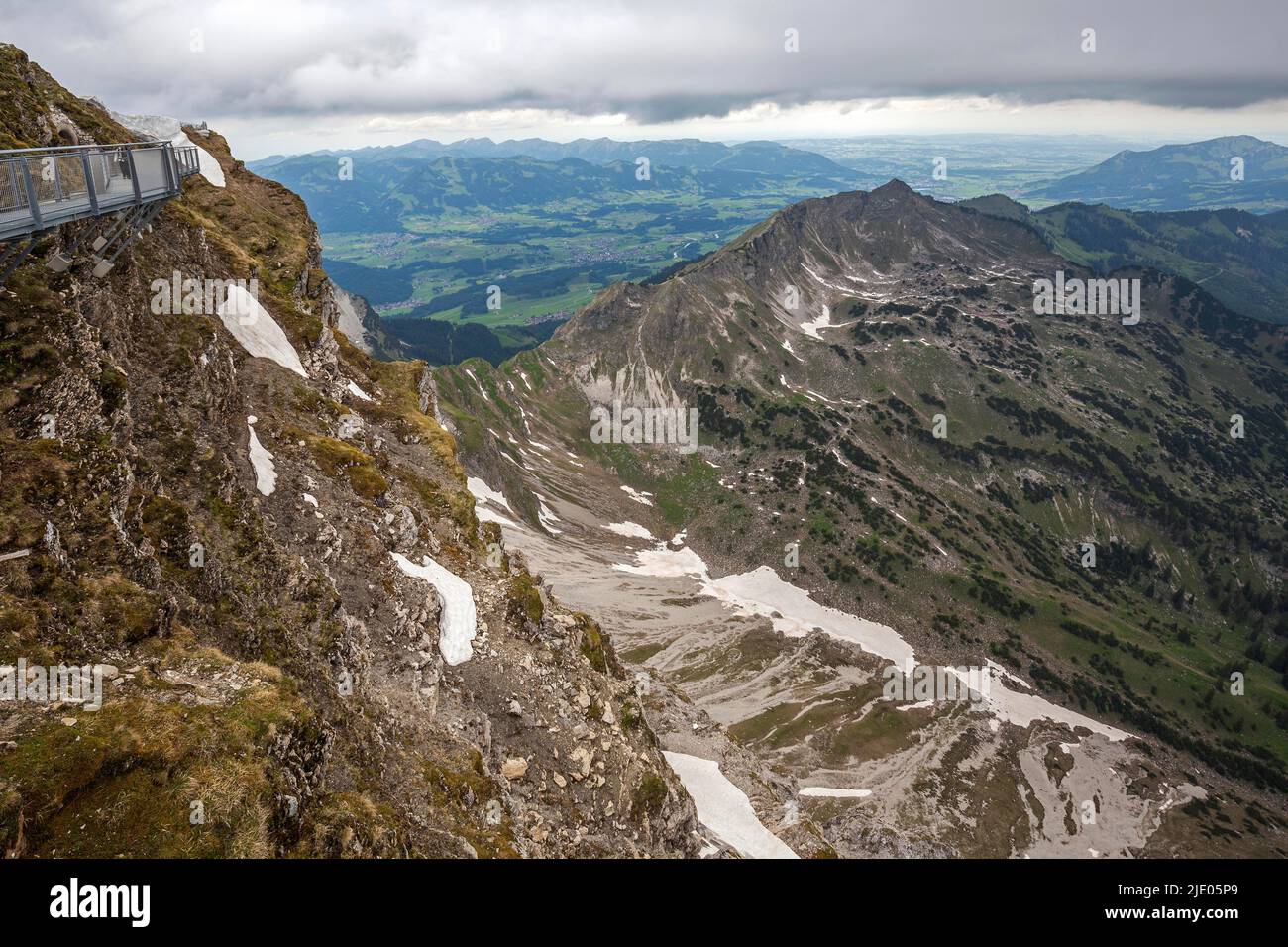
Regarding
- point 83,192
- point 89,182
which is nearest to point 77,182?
point 83,192

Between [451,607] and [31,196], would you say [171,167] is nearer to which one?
[31,196]

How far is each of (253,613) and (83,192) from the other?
901 inches

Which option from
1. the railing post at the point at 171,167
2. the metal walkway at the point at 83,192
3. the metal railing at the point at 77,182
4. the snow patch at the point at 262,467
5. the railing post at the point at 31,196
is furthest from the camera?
the railing post at the point at 171,167

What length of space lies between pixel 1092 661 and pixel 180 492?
759 ft

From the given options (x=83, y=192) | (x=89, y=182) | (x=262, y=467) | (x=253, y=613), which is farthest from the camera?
(x=262, y=467)

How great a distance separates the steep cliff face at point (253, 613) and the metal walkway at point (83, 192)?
1892mm

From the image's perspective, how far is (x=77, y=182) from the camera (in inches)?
1217

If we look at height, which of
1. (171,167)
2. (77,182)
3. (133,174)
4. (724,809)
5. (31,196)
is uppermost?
(171,167)

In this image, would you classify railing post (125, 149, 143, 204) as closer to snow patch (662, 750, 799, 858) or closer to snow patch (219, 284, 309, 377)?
snow patch (219, 284, 309, 377)

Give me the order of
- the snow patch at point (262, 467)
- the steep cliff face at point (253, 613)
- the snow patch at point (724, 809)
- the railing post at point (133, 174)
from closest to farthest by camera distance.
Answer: the steep cliff face at point (253, 613) < the railing post at point (133, 174) < the snow patch at point (262, 467) < the snow patch at point (724, 809)

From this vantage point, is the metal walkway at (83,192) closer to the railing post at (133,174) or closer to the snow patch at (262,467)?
the railing post at (133,174)

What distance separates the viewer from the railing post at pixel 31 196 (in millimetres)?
24734

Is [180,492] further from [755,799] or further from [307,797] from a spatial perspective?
[755,799]

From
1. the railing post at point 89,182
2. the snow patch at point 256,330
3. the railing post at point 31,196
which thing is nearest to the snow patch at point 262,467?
the snow patch at point 256,330
